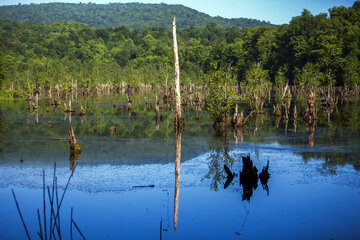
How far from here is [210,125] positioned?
37.9m

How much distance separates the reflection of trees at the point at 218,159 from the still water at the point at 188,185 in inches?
2.1

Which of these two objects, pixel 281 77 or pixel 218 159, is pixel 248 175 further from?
pixel 281 77

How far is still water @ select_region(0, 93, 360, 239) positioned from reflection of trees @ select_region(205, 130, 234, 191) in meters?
0.05

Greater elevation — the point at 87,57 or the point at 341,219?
the point at 87,57

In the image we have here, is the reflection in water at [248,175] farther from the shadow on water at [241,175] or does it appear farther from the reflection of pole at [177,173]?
the reflection of pole at [177,173]

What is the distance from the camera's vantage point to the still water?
508 inches

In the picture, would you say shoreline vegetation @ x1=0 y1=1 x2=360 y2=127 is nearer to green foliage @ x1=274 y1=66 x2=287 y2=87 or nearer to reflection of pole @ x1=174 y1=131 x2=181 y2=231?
green foliage @ x1=274 y1=66 x2=287 y2=87

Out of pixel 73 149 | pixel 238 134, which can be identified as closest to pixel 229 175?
pixel 73 149

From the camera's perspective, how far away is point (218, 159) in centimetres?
2230

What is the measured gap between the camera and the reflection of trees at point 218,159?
18.4m

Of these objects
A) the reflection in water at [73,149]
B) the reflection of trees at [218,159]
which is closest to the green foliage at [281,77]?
the reflection of trees at [218,159]

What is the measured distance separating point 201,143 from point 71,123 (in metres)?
16.7

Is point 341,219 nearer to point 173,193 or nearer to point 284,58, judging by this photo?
point 173,193

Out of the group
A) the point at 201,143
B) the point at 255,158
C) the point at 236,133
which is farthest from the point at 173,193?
the point at 236,133
